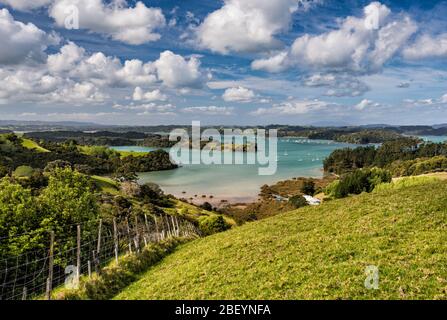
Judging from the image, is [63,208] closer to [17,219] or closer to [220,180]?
[17,219]

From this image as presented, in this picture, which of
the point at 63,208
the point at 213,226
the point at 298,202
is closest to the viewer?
the point at 63,208

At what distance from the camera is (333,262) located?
12.6 meters

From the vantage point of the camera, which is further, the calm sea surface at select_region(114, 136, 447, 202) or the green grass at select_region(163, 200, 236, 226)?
the calm sea surface at select_region(114, 136, 447, 202)

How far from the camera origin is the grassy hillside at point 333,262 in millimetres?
10070

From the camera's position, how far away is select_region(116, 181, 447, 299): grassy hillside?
33.0ft

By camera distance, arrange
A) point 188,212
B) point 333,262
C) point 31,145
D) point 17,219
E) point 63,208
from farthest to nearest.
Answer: point 31,145, point 188,212, point 63,208, point 17,219, point 333,262

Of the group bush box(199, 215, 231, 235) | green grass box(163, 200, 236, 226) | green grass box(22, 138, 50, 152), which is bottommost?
green grass box(163, 200, 236, 226)

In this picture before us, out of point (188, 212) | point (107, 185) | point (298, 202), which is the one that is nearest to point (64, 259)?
point (188, 212)

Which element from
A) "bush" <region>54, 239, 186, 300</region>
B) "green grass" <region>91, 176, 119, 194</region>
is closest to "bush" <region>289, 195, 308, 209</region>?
"green grass" <region>91, 176, 119, 194</region>

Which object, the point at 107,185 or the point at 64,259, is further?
the point at 107,185

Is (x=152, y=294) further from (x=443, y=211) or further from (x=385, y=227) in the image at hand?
(x=443, y=211)

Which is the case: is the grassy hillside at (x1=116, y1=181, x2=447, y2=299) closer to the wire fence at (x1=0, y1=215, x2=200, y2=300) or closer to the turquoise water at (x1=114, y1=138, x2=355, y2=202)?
the wire fence at (x1=0, y1=215, x2=200, y2=300)

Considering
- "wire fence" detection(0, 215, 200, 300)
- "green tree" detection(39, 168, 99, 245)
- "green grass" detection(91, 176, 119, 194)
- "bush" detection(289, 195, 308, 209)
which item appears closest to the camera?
"wire fence" detection(0, 215, 200, 300)
